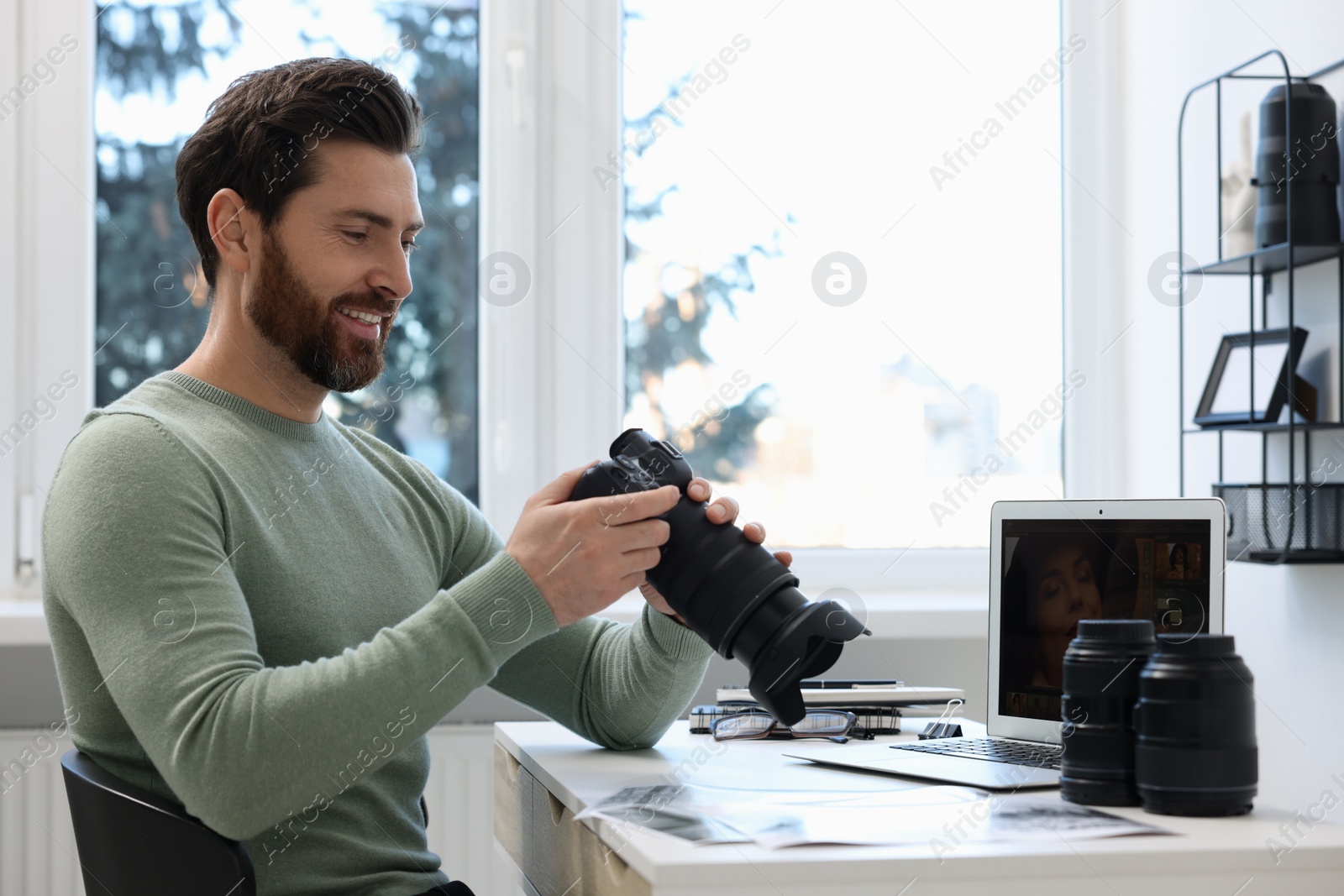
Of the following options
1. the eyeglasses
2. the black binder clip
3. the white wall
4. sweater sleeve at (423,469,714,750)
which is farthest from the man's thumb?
the white wall

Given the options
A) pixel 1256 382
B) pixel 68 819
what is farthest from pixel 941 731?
pixel 68 819

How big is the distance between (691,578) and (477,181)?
1.31m

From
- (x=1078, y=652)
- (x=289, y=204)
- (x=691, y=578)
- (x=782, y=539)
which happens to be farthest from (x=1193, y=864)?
(x=782, y=539)

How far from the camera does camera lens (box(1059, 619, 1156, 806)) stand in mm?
918

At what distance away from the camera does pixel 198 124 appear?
2.06 metres

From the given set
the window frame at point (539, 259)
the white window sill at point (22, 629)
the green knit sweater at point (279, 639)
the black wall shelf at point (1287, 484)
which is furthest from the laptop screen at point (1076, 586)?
the white window sill at point (22, 629)

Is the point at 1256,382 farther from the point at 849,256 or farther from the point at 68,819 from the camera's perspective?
the point at 68,819

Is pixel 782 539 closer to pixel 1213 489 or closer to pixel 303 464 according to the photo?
pixel 1213 489

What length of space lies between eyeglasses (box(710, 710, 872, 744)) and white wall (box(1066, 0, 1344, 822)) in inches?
17.7

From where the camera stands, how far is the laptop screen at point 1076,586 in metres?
1.12

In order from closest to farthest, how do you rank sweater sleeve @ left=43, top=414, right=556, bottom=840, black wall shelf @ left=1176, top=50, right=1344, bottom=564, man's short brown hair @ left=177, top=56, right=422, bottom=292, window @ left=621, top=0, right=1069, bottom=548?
sweater sleeve @ left=43, top=414, right=556, bottom=840 < man's short brown hair @ left=177, top=56, right=422, bottom=292 < black wall shelf @ left=1176, top=50, right=1344, bottom=564 < window @ left=621, top=0, right=1069, bottom=548

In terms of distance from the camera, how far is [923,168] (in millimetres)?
2234

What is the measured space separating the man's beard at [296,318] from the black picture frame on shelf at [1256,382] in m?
1.17

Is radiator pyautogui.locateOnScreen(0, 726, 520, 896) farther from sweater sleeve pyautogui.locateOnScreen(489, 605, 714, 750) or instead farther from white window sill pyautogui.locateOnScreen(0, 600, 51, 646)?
sweater sleeve pyautogui.locateOnScreen(489, 605, 714, 750)
